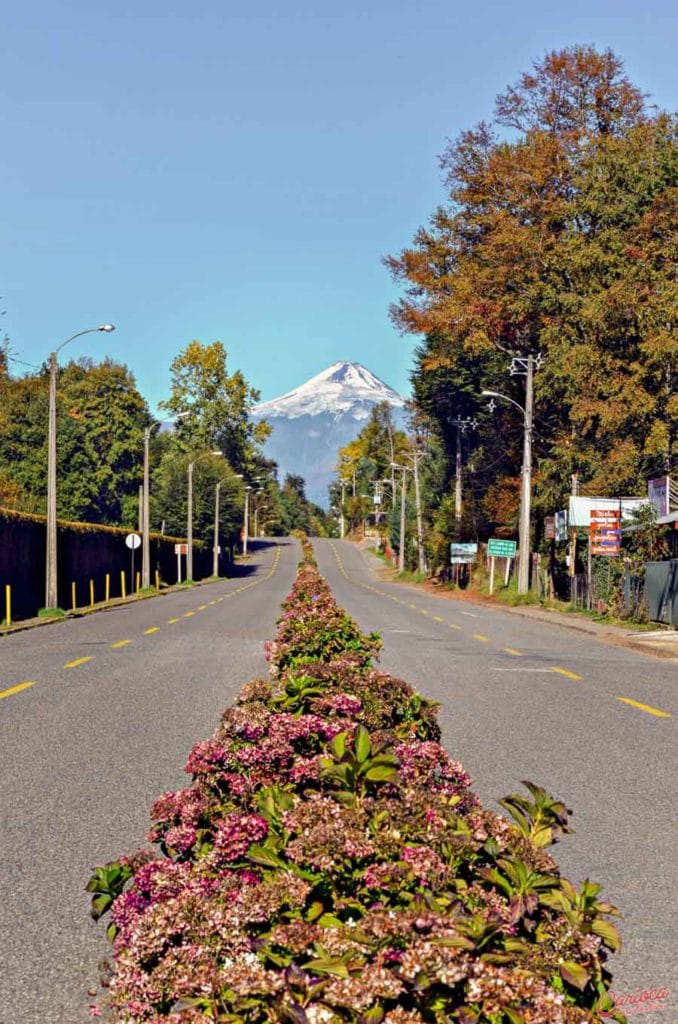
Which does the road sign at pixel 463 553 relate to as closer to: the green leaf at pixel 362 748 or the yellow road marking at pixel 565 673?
the yellow road marking at pixel 565 673

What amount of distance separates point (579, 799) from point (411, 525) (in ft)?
291

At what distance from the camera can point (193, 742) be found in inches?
417

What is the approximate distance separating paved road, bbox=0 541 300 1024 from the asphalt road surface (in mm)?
16

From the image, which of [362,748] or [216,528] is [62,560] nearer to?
[362,748]

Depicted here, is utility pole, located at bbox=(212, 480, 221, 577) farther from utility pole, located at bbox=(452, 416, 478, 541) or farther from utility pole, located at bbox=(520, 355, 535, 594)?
utility pole, located at bbox=(520, 355, 535, 594)

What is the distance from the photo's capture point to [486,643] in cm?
2453

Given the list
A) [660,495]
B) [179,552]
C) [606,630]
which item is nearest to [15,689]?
[606,630]

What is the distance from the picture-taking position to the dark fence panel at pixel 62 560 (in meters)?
37.0

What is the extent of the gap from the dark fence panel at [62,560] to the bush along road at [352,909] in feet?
109

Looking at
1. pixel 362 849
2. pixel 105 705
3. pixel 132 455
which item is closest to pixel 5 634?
pixel 105 705

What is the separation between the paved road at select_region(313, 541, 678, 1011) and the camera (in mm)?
6070

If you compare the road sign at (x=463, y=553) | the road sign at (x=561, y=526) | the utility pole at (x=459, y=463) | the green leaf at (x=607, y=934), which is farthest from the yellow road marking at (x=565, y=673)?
the utility pole at (x=459, y=463)

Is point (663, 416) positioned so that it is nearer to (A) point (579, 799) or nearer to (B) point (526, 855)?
(A) point (579, 799)

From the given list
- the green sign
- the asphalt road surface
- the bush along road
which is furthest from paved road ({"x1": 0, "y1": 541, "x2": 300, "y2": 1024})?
the green sign
